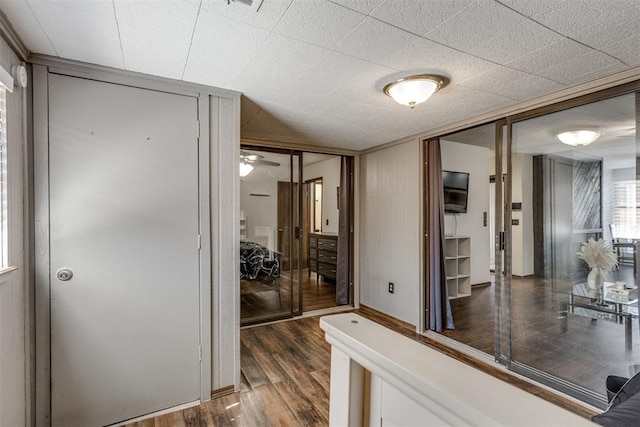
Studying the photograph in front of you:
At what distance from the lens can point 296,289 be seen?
168 inches

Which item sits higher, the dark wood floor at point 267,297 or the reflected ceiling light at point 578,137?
the reflected ceiling light at point 578,137

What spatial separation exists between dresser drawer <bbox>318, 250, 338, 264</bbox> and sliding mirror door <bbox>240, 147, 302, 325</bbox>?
4.23 ft

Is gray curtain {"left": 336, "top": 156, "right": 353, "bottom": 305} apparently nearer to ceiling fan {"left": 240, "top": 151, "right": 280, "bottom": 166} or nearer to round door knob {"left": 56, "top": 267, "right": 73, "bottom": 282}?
ceiling fan {"left": 240, "top": 151, "right": 280, "bottom": 166}

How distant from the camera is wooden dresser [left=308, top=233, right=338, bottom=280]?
530 centimetres

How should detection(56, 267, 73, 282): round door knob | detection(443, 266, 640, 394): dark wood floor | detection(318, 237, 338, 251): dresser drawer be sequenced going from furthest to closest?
detection(318, 237, 338, 251): dresser drawer → detection(443, 266, 640, 394): dark wood floor → detection(56, 267, 73, 282): round door knob

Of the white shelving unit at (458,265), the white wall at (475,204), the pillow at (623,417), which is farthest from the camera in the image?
the white wall at (475,204)

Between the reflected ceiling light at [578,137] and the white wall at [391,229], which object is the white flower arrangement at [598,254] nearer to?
the reflected ceiling light at [578,137]

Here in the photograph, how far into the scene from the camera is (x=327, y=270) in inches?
215

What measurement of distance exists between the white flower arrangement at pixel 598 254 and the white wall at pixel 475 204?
2663 mm

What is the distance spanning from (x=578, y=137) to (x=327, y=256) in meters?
3.88

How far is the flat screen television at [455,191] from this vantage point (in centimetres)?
477

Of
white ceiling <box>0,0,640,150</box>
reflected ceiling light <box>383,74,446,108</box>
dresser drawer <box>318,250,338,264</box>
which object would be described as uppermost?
white ceiling <box>0,0,640,150</box>

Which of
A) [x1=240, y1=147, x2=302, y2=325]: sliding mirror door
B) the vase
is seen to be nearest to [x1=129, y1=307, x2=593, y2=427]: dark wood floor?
[x1=240, y1=147, x2=302, y2=325]: sliding mirror door

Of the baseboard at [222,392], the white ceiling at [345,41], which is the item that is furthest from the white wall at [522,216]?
the baseboard at [222,392]
